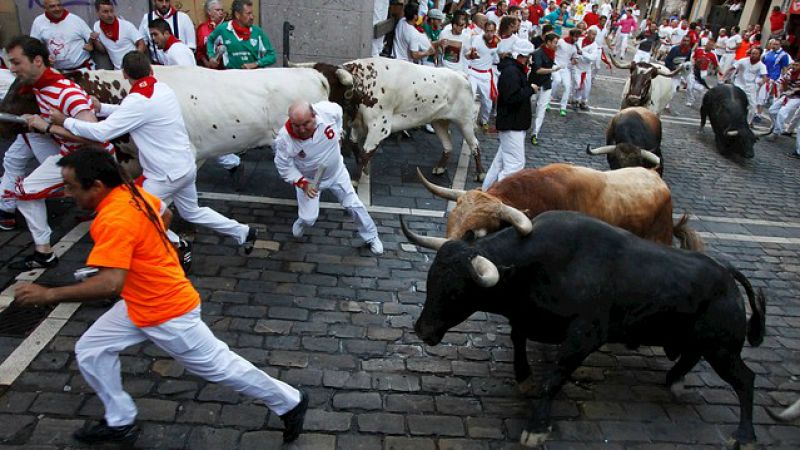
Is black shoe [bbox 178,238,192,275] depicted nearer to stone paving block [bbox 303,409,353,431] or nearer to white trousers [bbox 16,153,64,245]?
white trousers [bbox 16,153,64,245]

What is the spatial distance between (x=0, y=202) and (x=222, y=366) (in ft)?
14.1

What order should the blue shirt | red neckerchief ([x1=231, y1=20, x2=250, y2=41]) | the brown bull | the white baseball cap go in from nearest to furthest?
1. the brown bull
2. the white baseball cap
3. red neckerchief ([x1=231, y1=20, x2=250, y2=41])
4. the blue shirt

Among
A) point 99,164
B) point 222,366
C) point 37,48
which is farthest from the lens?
point 37,48

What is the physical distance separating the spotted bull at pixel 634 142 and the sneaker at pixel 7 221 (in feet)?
22.4

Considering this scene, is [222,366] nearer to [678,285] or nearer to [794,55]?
[678,285]

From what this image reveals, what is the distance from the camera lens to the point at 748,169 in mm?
11344

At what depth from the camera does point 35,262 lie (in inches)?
210

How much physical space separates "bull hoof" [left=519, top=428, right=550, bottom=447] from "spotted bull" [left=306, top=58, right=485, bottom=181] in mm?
5078

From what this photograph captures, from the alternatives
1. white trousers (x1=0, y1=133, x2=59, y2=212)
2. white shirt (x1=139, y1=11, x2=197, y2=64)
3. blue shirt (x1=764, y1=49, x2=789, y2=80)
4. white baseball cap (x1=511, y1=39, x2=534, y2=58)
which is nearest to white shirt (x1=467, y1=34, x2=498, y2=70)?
white baseball cap (x1=511, y1=39, x2=534, y2=58)

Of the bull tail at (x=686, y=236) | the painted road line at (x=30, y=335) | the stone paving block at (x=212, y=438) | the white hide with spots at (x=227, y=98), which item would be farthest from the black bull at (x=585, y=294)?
the white hide with spots at (x=227, y=98)

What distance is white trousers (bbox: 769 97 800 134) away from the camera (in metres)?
13.8

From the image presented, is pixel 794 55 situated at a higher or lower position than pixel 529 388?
higher

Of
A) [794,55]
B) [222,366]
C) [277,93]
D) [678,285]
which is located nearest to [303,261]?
[277,93]

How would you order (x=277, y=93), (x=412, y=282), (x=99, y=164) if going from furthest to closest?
1. (x=277, y=93)
2. (x=412, y=282)
3. (x=99, y=164)
